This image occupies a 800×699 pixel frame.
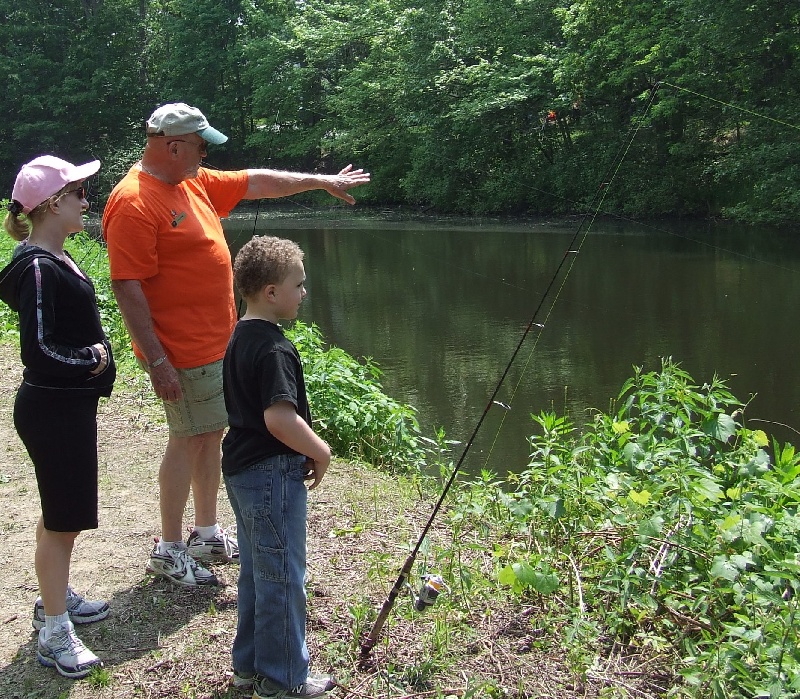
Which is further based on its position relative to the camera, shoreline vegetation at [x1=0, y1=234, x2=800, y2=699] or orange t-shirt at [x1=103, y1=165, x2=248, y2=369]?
orange t-shirt at [x1=103, y1=165, x2=248, y2=369]

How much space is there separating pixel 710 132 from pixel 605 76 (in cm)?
270

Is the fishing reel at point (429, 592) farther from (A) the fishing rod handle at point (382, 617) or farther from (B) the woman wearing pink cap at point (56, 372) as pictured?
(B) the woman wearing pink cap at point (56, 372)

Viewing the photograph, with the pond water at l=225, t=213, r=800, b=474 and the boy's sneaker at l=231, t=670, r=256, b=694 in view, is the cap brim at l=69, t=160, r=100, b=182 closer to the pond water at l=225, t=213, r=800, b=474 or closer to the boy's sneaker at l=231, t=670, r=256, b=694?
the boy's sneaker at l=231, t=670, r=256, b=694

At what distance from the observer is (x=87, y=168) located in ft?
9.11

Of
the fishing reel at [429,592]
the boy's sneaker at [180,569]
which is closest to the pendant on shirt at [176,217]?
the boy's sneaker at [180,569]

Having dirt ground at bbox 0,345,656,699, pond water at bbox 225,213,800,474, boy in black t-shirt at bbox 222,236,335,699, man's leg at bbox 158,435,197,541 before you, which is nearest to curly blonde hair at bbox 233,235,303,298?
boy in black t-shirt at bbox 222,236,335,699

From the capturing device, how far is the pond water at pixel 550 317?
753 centimetres

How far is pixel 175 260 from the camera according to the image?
3.05m

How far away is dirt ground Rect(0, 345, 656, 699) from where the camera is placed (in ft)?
8.62

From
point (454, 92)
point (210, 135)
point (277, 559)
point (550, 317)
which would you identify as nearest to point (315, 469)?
point (277, 559)

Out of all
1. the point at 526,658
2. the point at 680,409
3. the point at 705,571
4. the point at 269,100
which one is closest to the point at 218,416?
the point at 526,658

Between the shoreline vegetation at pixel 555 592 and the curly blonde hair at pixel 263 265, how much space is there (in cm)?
110

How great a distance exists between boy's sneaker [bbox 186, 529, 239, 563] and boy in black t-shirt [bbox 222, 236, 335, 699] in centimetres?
93

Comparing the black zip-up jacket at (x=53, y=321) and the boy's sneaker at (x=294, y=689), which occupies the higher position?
the black zip-up jacket at (x=53, y=321)
